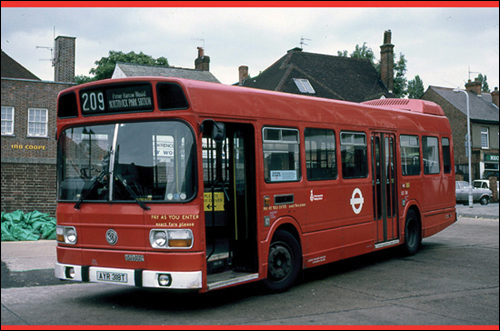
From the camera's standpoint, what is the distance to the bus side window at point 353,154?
9727 millimetres

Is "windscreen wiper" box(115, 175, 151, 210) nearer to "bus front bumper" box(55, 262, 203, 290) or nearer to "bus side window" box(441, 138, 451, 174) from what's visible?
"bus front bumper" box(55, 262, 203, 290)

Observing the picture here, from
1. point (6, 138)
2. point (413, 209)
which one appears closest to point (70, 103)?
point (413, 209)

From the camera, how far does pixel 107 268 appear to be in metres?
6.85

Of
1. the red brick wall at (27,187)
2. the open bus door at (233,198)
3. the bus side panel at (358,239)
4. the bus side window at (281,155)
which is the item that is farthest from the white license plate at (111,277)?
the red brick wall at (27,187)

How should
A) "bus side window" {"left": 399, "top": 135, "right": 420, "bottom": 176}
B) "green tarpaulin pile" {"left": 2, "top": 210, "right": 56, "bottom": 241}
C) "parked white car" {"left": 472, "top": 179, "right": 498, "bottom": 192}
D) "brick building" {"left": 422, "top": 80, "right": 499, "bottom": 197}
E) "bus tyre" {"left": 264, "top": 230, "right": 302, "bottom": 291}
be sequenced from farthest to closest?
"brick building" {"left": 422, "top": 80, "right": 499, "bottom": 197}, "parked white car" {"left": 472, "top": 179, "right": 498, "bottom": 192}, "green tarpaulin pile" {"left": 2, "top": 210, "right": 56, "bottom": 241}, "bus side window" {"left": 399, "top": 135, "right": 420, "bottom": 176}, "bus tyre" {"left": 264, "top": 230, "right": 302, "bottom": 291}

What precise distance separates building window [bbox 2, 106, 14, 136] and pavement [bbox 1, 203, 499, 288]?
54.0 ft

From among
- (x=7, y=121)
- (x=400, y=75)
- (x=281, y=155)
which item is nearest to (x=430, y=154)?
(x=281, y=155)

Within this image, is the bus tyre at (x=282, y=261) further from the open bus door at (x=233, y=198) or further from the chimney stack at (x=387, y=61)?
the chimney stack at (x=387, y=61)

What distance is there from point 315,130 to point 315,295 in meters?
2.67

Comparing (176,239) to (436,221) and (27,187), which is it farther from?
(27,187)

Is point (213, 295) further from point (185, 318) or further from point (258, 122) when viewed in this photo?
point (258, 122)

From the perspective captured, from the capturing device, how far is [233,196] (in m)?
7.77

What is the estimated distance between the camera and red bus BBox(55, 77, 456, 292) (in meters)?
6.65

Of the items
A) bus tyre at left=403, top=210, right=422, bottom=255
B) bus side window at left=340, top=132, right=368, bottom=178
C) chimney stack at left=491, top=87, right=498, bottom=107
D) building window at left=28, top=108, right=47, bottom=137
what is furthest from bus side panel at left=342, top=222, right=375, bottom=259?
chimney stack at left=491, top=87, right=498, bottom=107
